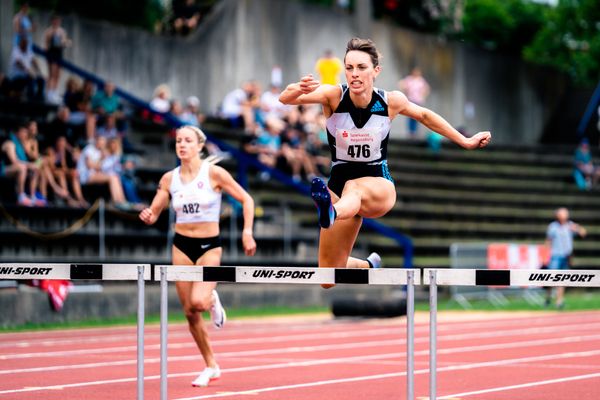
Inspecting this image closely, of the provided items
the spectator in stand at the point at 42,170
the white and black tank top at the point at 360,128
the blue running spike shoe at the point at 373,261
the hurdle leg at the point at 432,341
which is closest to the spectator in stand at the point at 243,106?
the spectator in stand at the point at 42,170

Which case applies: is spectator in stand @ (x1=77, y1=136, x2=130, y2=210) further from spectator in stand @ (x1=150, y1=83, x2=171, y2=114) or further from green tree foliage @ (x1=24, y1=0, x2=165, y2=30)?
green tree foliage @ (x1=24, y1=0, x2=165, y2=30)

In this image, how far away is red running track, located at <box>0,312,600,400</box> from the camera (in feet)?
35.6

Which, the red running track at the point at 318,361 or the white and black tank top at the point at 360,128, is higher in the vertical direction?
the white and black tank top at the point at 360,128

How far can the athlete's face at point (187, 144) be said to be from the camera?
11.3 meters

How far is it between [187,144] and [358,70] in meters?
2.83

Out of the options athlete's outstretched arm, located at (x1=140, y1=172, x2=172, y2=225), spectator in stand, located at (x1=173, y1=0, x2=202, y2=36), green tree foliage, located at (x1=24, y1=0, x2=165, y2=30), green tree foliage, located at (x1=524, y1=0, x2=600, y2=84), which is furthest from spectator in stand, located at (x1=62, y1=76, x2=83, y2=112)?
green tree foliage, located at (x1=524, y1=0, x2=600, y2=84)

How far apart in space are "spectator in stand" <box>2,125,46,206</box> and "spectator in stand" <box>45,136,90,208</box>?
16.6 inches

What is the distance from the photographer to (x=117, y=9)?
39.8 metres

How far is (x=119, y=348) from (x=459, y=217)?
50.7 ft

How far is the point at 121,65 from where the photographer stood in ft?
92.1

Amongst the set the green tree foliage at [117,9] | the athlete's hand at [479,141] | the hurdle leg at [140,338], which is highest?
the green tree foliage at [117,9]

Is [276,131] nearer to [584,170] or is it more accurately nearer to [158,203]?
[584,170]

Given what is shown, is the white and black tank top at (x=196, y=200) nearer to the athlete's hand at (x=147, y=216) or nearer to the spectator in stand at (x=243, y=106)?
the athlete's hand at (x=147, y=216)

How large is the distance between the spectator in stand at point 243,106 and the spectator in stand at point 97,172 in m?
6.71
